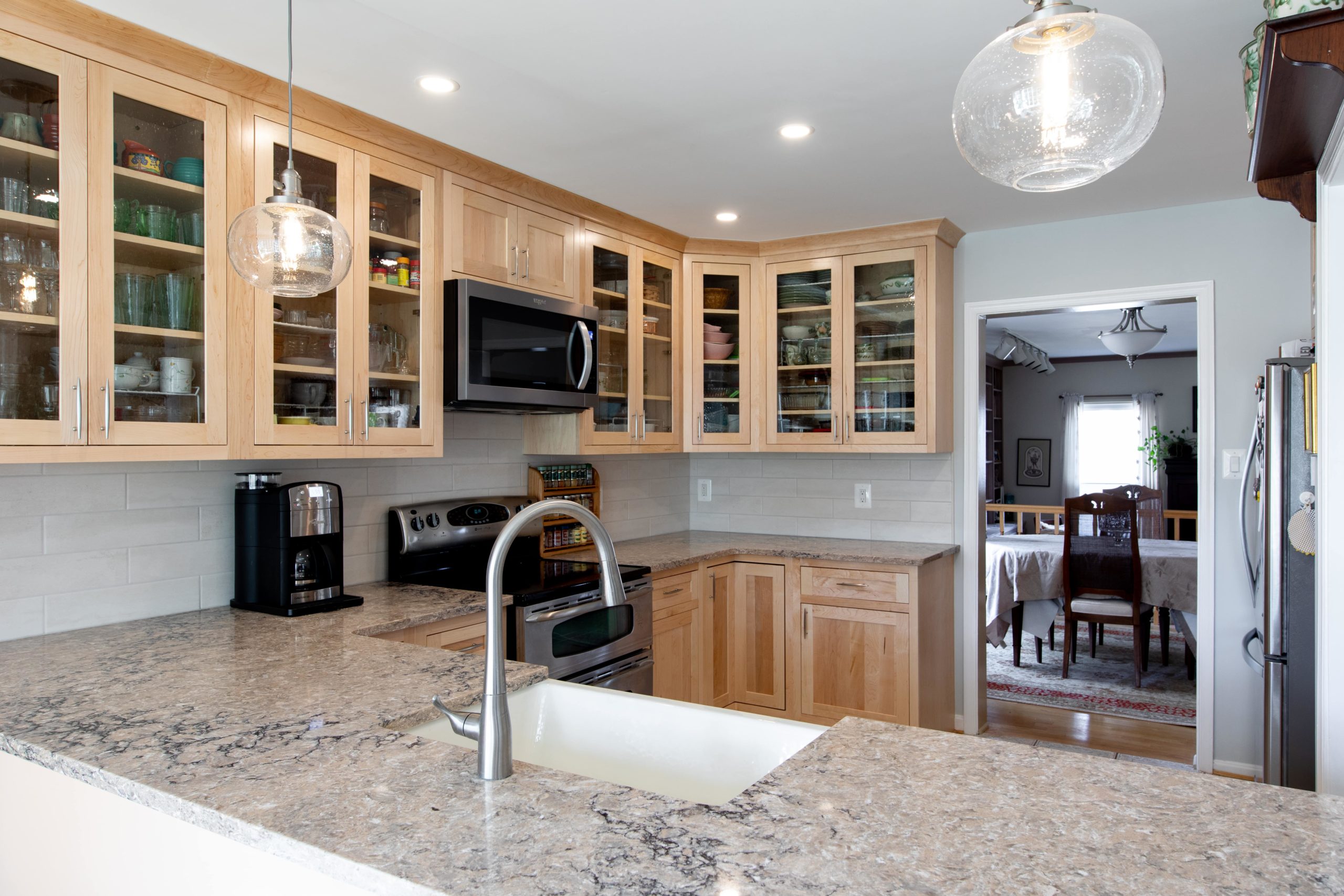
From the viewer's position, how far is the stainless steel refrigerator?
2367 mm

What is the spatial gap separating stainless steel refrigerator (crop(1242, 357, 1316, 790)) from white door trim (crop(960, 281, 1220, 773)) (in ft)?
1.99

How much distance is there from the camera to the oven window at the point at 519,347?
2812 mm

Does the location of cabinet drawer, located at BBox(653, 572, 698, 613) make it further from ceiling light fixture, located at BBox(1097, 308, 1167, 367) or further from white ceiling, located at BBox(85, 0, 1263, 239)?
ceiling light fixture, located at BBox(1097, 308, 1167, 367)

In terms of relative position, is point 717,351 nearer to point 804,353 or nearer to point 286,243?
point 804,353

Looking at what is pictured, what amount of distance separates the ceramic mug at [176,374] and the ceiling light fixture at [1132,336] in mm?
5728

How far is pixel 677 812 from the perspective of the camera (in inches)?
40.9

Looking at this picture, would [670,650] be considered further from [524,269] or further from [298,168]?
[298,168]

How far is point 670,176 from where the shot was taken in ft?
10.2

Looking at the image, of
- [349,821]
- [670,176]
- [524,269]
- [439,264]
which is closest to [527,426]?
[524,269]

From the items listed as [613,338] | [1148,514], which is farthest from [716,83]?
[1148,514]

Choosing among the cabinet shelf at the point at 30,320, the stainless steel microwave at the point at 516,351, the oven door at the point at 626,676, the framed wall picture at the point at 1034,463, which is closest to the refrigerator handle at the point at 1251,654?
the oven door at the point at 626,676

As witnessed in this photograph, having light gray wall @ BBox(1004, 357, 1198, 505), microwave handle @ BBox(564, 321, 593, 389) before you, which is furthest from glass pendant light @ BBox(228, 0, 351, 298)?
light gray wall @ BBox(1004, 357, 1198, 505)

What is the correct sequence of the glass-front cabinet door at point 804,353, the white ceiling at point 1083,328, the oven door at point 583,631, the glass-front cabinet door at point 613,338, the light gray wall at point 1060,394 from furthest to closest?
the light gray wall at point 1060,394 → the white ceiling at point 1083,328 → the glass-front cabinet door at point 804,353 → the glass-front cabinet door at point 613,338 → the oven door at point 583,631

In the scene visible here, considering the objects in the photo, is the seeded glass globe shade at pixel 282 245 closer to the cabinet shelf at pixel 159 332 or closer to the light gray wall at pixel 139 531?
the cabinet shelf at pixel 159 332
